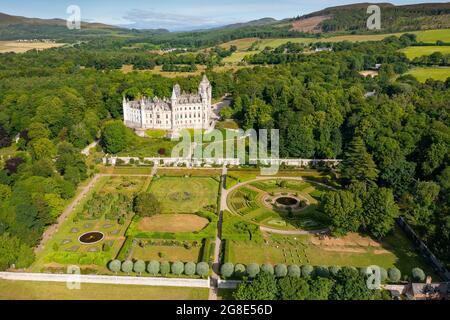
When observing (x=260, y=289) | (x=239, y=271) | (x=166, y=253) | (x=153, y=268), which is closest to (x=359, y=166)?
(x=239, y=271)

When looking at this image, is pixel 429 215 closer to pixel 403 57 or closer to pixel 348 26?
pixel 403 57

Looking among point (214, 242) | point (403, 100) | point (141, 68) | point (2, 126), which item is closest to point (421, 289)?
point (214, 242)

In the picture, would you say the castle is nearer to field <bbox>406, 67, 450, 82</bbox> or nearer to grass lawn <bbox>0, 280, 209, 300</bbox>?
grass lawn <bbox>0, 280, 209, 300</bbox>

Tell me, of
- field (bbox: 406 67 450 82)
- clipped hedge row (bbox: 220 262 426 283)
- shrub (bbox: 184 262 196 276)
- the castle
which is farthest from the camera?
field (bbox: 406 67 450 82)

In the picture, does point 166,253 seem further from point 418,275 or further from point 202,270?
point 418,275

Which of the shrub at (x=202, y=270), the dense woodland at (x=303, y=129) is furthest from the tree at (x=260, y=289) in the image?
the dense woodland at (x=303, y=129)

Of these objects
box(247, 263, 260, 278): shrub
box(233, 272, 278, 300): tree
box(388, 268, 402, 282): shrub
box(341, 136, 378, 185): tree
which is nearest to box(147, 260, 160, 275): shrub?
box(247, 263, 260, 278): shrub
